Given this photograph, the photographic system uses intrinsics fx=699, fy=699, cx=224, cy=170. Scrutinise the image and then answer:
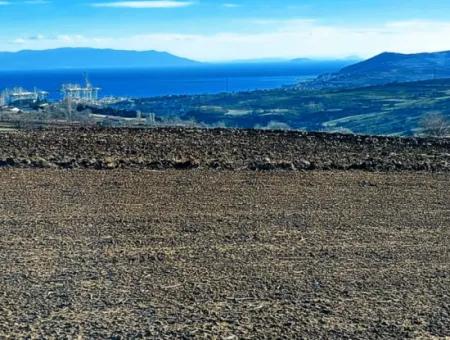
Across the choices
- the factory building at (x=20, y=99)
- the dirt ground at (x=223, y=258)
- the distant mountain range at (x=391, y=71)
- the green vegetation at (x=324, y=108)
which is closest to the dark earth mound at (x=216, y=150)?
the dirt ground at (x=223, y=258)

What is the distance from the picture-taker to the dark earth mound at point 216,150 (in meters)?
15.0

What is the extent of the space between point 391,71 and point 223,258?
12240 cm

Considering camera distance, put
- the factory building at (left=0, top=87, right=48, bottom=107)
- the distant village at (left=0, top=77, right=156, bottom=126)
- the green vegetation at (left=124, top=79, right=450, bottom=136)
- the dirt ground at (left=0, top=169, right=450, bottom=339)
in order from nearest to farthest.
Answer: the dirt ground at (left=0, top=169, right=450, bottom=339) < the distant village at (left=0, top=77, right=156, bottom=126) < the green vegetation at (left=124, top=79, right=450, bottom=136) < the factory building at (left=0, top=87, right=48, bottom=107)

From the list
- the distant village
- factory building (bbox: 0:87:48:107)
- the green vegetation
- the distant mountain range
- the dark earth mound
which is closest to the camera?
the dark earth mound

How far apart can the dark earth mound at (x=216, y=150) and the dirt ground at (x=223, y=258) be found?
5.20 ft

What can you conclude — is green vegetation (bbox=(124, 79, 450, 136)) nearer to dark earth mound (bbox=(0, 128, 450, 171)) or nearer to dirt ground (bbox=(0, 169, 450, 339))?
dark earth mound (bbox=(0, 128, 450, 171))

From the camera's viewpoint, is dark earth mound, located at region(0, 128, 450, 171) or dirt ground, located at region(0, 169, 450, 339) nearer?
dirt ground, located at region(0, 169, 450, 339)

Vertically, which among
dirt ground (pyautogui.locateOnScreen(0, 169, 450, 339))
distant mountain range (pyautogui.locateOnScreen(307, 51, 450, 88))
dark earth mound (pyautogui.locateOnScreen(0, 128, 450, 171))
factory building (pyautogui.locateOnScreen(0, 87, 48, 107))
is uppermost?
distant mountain range (pyautogui.locateOnScreen(307, 51, 450, 88))

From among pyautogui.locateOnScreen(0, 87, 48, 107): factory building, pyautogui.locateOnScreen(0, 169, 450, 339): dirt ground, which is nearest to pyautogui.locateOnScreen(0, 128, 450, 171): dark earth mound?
pyautogui.locateOnScreen(0, 169, 450, 339): dirt ground

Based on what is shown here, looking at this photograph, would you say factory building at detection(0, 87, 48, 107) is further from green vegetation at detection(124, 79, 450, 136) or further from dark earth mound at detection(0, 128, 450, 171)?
dark earth mound at detection(0, 128, 450, 171)

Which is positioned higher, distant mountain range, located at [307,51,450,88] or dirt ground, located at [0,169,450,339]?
distant mountain range, located at [307,51,450,88]

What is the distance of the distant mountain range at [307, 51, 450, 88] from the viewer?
11106 cm

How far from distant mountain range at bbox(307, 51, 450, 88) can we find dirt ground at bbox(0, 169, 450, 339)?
8968 centimetres

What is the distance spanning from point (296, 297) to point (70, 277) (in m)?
2.52
